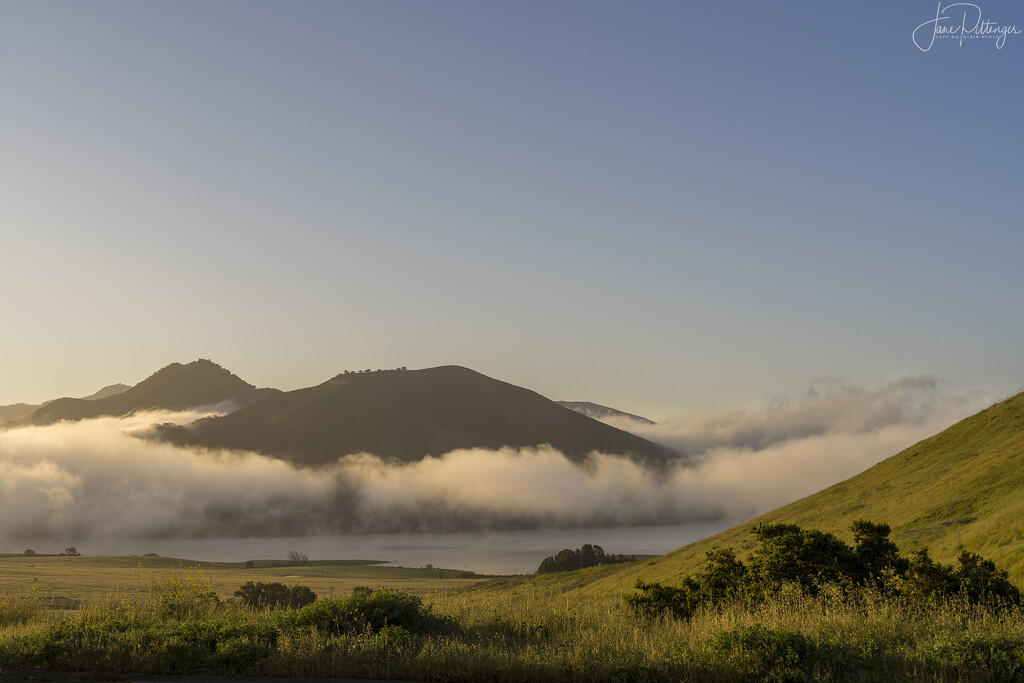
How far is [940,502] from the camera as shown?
39781 millimetres

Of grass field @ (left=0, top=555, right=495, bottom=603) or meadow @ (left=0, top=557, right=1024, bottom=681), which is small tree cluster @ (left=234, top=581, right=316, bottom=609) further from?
meadow @ (left=0, top=557, right=1024, bottom=681)

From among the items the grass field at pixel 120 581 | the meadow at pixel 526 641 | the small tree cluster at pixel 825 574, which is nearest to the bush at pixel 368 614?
the meadow at pixel 526 641

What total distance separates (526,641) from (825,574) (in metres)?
9.65

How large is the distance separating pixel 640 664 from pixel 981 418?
191 ft

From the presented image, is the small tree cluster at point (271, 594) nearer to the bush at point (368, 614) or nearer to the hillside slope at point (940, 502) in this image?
the hillside slope at point (940, 502)

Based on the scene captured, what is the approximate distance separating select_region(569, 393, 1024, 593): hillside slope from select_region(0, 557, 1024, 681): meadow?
10.3 metres

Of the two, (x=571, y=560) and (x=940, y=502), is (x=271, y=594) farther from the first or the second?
(x=571, y=560)

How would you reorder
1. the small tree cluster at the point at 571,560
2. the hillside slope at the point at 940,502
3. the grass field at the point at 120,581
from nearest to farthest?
the hillside slope at the point at 940,502, the grass field at the point at 120,581, the small tree cluster at the point at 571,560

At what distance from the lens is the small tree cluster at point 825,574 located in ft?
62.0

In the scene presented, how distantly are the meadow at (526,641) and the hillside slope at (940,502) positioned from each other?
10.3 metres

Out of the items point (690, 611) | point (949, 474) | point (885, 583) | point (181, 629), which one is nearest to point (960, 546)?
point (885, 583)

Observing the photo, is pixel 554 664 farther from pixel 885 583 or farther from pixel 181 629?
pixel 885 583

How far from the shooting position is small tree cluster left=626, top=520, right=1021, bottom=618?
1891cm

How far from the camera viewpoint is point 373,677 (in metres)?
13.2
